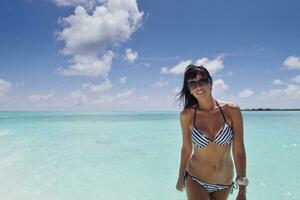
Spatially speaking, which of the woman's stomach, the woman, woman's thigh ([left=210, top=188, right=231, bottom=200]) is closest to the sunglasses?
the woman

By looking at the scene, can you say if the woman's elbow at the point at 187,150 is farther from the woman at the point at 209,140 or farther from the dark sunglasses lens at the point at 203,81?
the dark sunglasses lens at the point at 203,81

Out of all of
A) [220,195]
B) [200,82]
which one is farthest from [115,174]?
[200,82]

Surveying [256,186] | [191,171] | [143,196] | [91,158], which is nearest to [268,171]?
[256,186]

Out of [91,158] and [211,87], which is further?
[91,158]

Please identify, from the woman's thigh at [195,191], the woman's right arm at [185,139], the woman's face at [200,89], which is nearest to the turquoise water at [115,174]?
the woman's right arm at [185,139]

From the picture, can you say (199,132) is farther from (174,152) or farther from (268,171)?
(174,152)

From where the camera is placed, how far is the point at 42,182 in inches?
267

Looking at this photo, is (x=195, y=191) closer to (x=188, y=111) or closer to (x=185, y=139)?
(x=185, y=139)

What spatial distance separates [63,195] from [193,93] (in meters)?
4.32

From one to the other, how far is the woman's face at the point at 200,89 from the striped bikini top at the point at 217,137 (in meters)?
0.24

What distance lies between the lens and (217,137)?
8.00 feet

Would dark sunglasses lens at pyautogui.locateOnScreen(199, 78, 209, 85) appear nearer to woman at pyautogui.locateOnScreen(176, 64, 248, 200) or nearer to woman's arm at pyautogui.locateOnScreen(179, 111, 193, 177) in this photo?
woman at pyautogui.locateOnScreen(176, 64, 248, 200)

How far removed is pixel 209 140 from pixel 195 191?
16.6 inches

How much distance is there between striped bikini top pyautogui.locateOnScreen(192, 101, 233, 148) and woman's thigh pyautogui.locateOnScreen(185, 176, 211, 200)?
31cm
